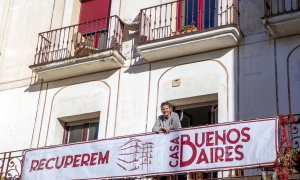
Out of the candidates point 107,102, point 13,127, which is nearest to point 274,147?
point 107,102

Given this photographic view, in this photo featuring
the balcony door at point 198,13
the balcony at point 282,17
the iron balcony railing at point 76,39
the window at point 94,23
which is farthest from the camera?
the window at point 94,23

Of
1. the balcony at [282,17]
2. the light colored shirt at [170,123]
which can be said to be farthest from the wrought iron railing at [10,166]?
the balcony at [282,17]

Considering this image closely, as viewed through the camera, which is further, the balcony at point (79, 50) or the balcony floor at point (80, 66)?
the balcony at point (79, 50)

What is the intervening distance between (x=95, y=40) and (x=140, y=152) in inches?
184

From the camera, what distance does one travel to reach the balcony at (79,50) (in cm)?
1355

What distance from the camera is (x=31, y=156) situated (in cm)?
1230

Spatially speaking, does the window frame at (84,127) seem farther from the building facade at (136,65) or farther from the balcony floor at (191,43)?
the balcony floor at (191,43)

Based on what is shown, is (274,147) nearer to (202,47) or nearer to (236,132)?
(236,132)

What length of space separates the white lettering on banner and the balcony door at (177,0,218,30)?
3.52m

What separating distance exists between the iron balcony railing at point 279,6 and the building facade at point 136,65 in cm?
2

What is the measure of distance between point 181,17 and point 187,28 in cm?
84

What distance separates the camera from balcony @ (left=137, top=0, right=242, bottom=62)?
12.3 metres

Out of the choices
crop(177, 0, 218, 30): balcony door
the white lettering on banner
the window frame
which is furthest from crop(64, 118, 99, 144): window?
crop(177, 0, 218, 30): balcony door

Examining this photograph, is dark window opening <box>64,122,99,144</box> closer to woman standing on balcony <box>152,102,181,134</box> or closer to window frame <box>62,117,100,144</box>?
window frame <box>62,117,100,144</box>
